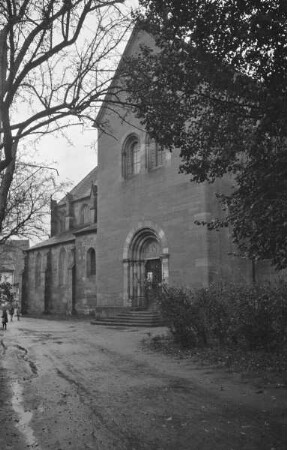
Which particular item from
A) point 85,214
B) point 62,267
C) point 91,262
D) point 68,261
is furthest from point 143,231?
point 85,214

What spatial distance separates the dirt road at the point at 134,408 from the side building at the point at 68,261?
24.4 meters

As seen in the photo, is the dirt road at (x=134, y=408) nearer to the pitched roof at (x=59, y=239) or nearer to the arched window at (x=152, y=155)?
the arched window at (x=152, y=155)

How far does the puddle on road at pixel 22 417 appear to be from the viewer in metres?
5.89

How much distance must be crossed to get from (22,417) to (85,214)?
3746cm

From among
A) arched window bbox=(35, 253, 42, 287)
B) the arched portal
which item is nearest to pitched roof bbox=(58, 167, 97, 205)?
arched window bbox=(35, 253, 42, 287)

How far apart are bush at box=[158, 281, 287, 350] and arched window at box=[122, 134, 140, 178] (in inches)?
570

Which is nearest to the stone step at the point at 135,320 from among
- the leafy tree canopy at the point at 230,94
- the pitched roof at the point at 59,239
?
the pitched roof at the point at 59,239

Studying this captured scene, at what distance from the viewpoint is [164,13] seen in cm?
641

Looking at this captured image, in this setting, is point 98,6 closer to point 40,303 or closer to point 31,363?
point 31,363

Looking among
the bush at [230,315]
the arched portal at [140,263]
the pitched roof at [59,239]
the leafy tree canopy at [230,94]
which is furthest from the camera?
the pitched roof at [59,239]

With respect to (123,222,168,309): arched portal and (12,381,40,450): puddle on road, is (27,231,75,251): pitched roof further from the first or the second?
(12,381,40,450): puddle on road

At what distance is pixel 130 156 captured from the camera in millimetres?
29078

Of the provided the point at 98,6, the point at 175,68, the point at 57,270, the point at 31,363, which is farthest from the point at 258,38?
the point at 57,270

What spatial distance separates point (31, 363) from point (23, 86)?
24.5ft
